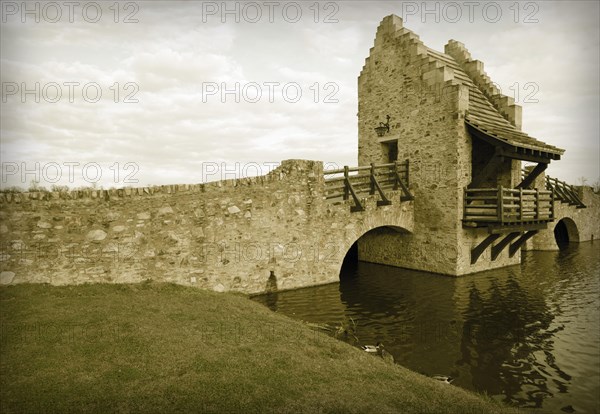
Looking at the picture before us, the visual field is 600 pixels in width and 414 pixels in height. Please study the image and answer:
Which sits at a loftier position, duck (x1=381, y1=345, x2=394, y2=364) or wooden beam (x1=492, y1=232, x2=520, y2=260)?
wooden beam (x1=492, y1=232, x2=520, y2=260)

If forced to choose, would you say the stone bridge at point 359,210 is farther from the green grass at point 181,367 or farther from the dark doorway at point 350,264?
the green grass at point 181,367

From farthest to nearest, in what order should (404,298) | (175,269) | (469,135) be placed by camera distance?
1. (469,135)
2. (404,298)
3. (175,269)

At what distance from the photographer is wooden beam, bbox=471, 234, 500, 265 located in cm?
1357

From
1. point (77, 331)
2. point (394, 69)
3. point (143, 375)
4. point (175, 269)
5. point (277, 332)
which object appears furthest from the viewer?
point (394, 69)

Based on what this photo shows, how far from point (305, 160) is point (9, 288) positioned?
8194mm

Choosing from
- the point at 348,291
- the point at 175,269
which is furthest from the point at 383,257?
the point at 175,269

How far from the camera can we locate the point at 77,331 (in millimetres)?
6031

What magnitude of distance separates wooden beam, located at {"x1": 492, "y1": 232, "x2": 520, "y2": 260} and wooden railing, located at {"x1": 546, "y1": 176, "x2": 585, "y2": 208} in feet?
→ 27.9

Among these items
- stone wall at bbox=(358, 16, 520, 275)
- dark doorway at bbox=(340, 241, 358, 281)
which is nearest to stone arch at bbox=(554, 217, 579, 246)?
stone wall at bbox=(358, 16, 520, 275)

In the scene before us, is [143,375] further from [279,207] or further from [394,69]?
[394,69]

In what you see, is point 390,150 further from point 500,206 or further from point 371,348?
point 371,348

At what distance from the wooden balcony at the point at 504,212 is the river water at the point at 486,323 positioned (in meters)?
1.99

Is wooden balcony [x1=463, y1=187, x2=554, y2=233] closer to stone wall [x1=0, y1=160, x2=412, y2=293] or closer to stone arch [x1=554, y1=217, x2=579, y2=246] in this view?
stone wall [x1=0, y1=160, x2=412, y2=293]

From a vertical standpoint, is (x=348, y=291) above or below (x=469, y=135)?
below
